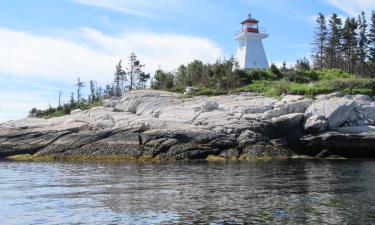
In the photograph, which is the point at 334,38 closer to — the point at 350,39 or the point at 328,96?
the point at 350,39

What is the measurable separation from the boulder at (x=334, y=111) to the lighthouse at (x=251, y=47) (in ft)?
89.0

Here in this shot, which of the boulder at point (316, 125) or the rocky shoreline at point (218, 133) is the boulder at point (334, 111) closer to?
the rocky shoreline at point (218, 133)

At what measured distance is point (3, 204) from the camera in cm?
2184

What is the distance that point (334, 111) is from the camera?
168ft

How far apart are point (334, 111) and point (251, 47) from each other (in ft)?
97.7

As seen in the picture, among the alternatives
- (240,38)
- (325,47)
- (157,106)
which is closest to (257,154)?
(157,106)

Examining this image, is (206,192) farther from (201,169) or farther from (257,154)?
(257,154)

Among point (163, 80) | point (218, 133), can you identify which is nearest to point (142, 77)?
point (163, 80)

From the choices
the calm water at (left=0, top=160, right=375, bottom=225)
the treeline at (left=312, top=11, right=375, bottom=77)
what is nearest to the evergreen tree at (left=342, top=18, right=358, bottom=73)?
the treeline at (left=312, top=11, right=375, bottom=77)

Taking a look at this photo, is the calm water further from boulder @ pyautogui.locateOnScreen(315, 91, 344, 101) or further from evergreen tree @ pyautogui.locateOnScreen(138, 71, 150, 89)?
evergreen tree @ pyautogui.locateOnScreen(138, 71, 150, 89)

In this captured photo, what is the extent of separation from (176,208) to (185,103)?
38265 mm

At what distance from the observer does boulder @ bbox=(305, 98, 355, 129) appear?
167 feet

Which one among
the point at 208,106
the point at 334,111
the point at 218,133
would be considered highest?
the point at 208,106

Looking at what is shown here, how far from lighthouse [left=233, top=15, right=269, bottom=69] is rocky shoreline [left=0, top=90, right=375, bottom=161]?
22.6 metres
